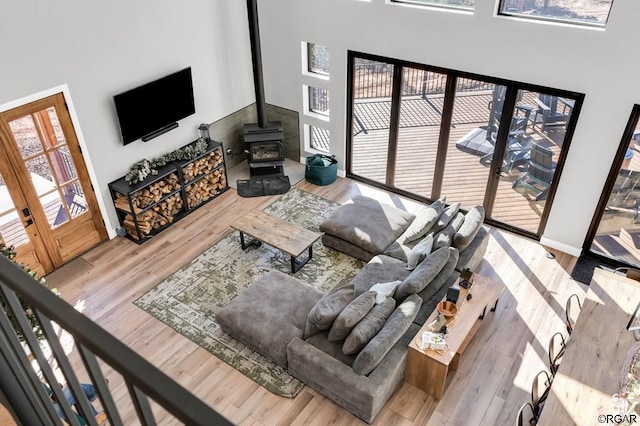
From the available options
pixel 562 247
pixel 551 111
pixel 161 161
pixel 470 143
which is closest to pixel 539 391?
pixel 562 247

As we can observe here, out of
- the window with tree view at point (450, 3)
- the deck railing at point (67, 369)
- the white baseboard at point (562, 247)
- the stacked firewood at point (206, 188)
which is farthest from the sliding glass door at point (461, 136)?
the deck railing at point (67, 369)

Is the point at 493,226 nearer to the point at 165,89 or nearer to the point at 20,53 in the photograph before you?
the point at 165,89

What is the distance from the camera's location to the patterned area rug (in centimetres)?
560

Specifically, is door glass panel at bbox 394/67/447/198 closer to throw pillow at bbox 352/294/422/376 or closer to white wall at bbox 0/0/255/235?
white wall at bbox 0/0/255/235

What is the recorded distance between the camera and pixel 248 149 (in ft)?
28.5

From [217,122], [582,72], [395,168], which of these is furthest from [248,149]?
[582,72]

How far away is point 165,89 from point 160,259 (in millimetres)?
2416

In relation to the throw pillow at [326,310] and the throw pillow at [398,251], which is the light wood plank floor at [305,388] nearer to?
the throw pillow at [326,310]

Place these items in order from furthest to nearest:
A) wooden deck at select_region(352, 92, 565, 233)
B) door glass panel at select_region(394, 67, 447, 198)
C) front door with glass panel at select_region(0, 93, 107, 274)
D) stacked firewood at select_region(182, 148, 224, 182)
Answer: stacked firewood at select_region(182, 148, 224, 182), door glass panel at select_region(394, 67, 447, 198), wooden deck at select_region(352, 92, 565, 233), front door with glass panel at select_region(0, 93, 107, 274)

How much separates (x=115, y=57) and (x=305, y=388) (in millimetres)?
4808

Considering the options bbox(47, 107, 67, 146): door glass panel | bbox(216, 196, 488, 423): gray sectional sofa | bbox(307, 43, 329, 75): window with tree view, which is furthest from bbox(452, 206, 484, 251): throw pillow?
bbox(47, 107, 67, 146): door glass panel

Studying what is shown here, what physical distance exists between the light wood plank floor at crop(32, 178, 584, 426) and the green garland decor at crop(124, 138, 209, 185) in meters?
0.91

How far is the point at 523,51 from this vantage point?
6.36 metres

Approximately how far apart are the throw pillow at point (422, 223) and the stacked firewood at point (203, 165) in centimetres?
336
